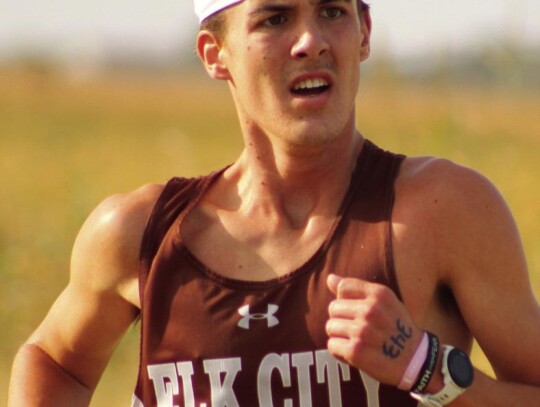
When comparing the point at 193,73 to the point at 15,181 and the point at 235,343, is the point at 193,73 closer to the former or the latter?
the point at 15,181

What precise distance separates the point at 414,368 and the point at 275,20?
3.68 ft

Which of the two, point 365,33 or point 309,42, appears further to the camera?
point 365,33

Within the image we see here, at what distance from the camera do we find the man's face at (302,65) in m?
5.16

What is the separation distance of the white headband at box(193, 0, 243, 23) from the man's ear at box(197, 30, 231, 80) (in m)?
0.06

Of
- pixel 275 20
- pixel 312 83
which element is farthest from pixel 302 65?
pixel 275 20

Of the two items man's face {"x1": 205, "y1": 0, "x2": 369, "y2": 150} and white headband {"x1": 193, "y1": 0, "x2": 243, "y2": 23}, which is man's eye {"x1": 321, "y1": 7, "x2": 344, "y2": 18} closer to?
man's face {"x1": 205, "y1": 0, "x2": 369, "y2": 150}

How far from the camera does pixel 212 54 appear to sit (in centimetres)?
569

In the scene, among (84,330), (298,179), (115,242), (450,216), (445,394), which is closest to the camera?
(445,394)

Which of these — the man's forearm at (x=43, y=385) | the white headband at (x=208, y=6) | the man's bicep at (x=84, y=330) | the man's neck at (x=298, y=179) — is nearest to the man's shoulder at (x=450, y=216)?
the man's neck at (x=298, y=179)

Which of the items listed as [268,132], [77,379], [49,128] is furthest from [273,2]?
[49,128]

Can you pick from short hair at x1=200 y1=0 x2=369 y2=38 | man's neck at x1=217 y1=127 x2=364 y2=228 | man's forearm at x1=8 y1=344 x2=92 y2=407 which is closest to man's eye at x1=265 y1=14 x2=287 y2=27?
short hair at x1=200 y1=0 x2=369 y2=38

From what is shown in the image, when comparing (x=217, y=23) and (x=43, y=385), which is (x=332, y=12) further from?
(x=43, y=385)

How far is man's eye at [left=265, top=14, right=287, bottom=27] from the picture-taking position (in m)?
5.25

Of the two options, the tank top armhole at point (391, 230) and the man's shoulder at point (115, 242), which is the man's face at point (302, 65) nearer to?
the tank top armhole at point (391, 230)
